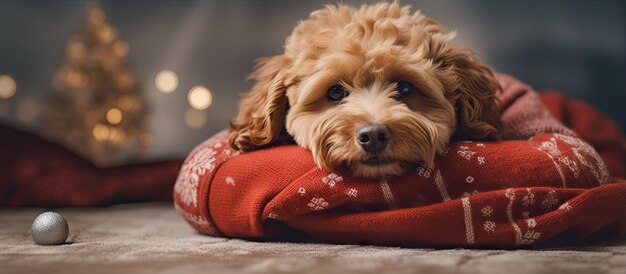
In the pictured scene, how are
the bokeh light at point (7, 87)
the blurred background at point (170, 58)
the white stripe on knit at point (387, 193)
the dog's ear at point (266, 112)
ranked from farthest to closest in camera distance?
the bokeh light at point (7, 87) < the blurred background at point (170, 58) < the dog's ear at point (266, 112) < the white stripe on knit at point (387, 193)

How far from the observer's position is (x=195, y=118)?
31.3 ft

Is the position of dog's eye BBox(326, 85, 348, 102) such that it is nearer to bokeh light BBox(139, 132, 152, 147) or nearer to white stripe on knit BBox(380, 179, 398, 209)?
white stripe on knit BBox(380, 179, 398, 209)

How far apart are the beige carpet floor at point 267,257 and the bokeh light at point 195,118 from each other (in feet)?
19.9

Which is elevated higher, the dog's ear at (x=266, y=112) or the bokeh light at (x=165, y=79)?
the dog's ear at (x=266, y=112)

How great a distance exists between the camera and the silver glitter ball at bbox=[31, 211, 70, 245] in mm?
3021

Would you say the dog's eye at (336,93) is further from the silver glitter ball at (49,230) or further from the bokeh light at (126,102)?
the bokeh light at (126,102)

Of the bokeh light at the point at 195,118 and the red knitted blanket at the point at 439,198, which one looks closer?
the red knitted blanket at the point at 439,198

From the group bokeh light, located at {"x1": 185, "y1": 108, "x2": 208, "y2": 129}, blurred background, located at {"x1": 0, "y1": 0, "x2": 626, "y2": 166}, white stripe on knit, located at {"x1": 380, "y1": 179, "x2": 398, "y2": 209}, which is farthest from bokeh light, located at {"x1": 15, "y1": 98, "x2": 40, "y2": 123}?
white stripe on knit, located at {"x1": 380, "y1": 179, "x2": 398, "y2": 209}

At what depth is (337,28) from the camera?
3.21 metres

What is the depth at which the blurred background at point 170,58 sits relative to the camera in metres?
6.91

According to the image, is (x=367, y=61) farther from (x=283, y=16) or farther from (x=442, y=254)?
Answer: (x=283, y=16)

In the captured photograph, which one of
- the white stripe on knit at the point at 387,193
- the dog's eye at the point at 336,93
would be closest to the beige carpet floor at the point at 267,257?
the white stripe on knit at the point at 387,193

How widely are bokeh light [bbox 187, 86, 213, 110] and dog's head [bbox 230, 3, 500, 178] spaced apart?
601 cm

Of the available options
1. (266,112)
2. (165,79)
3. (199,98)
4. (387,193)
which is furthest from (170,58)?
(387,193)
